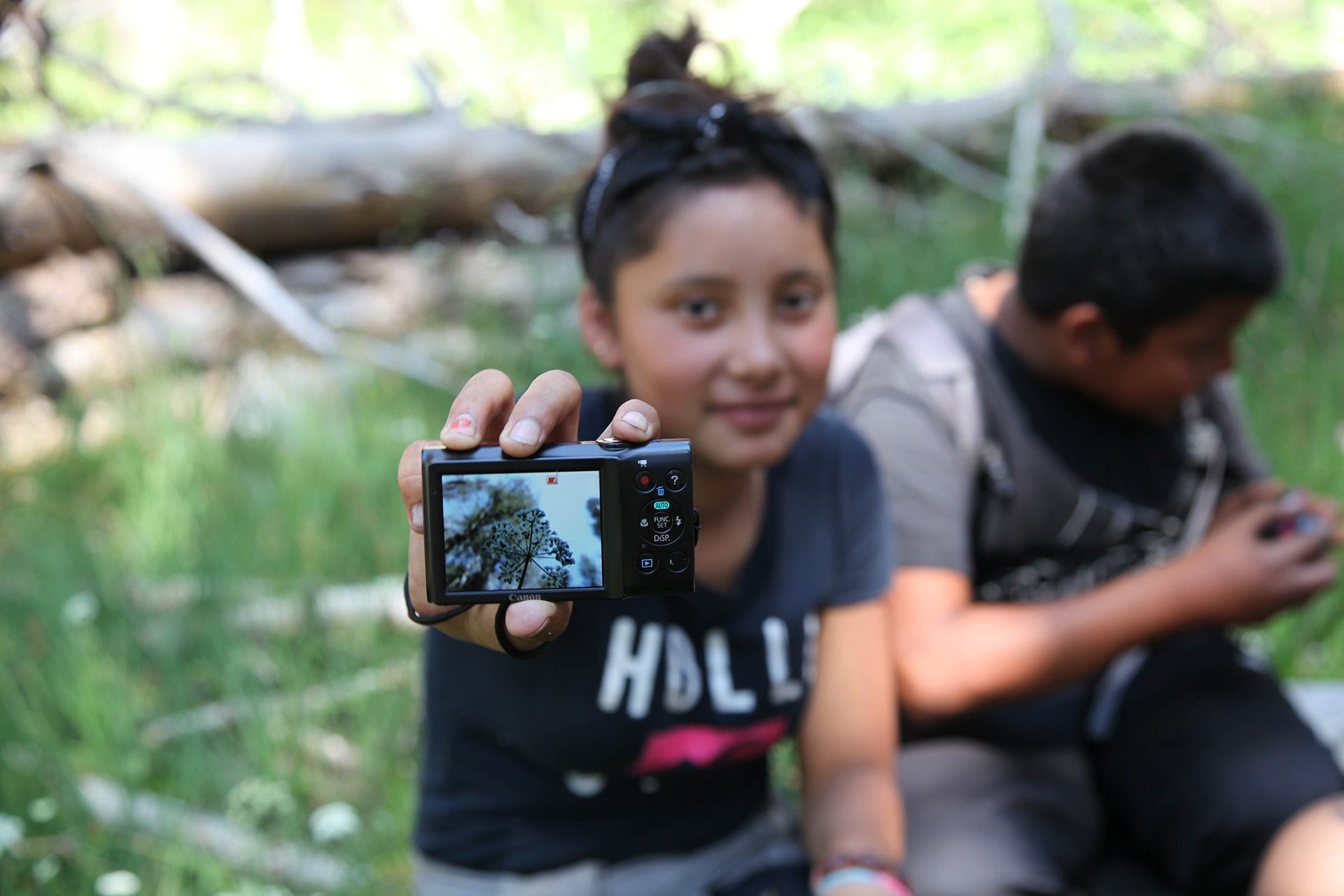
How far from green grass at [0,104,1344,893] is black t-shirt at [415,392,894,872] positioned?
1.14 ft

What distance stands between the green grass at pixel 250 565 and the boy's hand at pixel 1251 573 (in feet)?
2.29

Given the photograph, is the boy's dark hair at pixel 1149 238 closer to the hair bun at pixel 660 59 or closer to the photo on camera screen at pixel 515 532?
the hair bun at pixel 660 59

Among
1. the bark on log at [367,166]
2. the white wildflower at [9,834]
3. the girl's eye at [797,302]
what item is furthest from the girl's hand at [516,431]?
the bark on log at [367,166]

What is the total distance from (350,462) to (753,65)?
7.41 feet

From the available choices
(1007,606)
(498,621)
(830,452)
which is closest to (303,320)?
(830,452)

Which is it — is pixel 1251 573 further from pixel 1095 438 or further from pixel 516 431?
pixel 516 431

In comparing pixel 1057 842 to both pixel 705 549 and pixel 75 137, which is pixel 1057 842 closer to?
pixel 705 549

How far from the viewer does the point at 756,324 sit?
1190 mm

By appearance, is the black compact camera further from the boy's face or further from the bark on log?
the bark on log

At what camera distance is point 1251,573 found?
1.68 metres

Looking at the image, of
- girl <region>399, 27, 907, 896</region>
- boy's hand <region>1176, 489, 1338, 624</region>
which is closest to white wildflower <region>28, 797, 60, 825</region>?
girl <region>399, 27, 907, 896</region>

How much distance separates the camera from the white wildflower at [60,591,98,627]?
216 cm

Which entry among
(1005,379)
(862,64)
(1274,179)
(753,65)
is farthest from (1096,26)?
(1005,379)

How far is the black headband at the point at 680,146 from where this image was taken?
132cm
